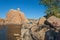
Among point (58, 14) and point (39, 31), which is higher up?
point (58, 14)

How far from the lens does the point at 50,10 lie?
32.8m

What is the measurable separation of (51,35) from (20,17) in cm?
8361

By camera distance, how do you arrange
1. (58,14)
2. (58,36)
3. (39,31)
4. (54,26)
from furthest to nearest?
(58,14) → (39,31) → (54,26) → (58,36)

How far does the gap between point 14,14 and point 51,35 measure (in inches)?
3341

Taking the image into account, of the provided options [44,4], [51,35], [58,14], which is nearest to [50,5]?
[44,4]

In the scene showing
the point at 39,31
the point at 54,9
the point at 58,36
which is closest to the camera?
the point at 58,36

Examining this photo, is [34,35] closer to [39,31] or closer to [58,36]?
[39,31]

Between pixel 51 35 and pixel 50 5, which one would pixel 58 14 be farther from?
pixel 51 35

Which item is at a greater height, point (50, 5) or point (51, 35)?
point (50, 5)

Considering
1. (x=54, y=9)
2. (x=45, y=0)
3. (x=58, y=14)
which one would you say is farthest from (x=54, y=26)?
(x=45, y=0)

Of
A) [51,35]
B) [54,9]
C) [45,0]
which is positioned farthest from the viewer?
[45,0]

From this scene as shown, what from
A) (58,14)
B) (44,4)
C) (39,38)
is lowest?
(39,38)

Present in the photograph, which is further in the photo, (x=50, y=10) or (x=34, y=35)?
(x=50, y=10)

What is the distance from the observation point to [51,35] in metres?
21.0
